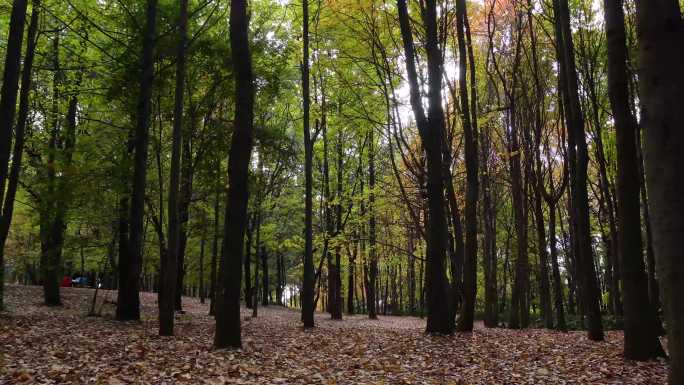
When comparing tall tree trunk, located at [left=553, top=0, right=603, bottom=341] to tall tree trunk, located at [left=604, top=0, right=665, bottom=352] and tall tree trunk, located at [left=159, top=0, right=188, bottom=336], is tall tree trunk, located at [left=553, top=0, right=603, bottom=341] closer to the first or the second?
tall tree trunk, located at [left=604, top=0, right=665, bottom=352]

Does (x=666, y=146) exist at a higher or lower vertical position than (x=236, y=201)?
lower

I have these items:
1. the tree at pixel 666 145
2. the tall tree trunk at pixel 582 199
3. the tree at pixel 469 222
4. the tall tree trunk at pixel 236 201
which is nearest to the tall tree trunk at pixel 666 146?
the tree at pixel 666 145

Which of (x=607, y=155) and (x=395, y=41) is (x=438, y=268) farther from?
(x=607, y=155)

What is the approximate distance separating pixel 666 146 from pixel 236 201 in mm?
7068

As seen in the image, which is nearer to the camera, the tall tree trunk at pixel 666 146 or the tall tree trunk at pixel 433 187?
the tall tree trunk at pixel 666 146

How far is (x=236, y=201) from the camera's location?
8883mm

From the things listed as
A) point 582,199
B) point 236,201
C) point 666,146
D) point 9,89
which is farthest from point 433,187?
point 9,89

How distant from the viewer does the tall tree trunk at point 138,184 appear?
1208cm

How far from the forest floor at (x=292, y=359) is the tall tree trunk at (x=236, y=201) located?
1.90ft

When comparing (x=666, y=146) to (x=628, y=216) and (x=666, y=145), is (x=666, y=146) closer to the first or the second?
(x=666, y=145)

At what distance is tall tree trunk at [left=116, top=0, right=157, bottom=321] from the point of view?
12.1 metres

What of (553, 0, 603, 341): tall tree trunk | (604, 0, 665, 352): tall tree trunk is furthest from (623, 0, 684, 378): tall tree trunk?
(553, 0, 603, 341): tall tree trunk

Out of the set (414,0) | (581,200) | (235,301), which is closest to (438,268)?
(581,200)

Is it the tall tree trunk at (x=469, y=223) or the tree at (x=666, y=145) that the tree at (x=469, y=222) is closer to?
the tall tree trunk at (x=469, y=223)
